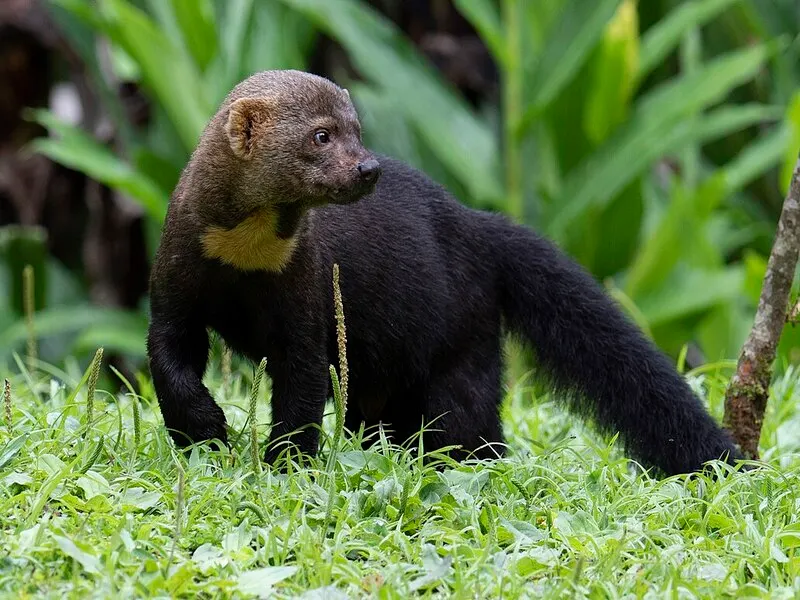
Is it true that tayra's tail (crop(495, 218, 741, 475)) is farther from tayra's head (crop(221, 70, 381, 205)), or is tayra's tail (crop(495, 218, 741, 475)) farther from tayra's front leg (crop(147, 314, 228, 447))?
tayra's front leg (crop(147, 314, 228, 447))

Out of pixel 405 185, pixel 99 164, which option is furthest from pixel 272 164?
pixel 99 164

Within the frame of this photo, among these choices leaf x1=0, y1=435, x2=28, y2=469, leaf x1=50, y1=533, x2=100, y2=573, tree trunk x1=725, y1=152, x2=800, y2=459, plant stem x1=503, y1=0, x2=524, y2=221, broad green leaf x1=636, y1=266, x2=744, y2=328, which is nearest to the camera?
Result: leaf x1=50, y1=533, x2=100, y2=573

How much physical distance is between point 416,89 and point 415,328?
13.2 feet

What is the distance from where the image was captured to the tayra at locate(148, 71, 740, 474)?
3.83 m

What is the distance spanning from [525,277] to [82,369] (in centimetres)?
479

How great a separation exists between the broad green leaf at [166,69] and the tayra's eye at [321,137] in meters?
4.12

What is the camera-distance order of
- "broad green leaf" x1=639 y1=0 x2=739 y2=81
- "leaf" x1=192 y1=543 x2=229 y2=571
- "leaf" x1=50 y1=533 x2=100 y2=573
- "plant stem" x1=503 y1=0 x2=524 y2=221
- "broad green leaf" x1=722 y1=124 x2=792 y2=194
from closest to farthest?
1. "leaf" x1=50 y1=533 x2=100 y2=573
2. "leaf" x1=192 y1=543 x2=229 y2=571
3. "broad green leaf" x1=639 y1=0 x2=739 y2=81
4. "plant stem" x1=503 y1=0 x2=524 y2=221
5. "broad green leaf" x1=722 y1=124 x2=792 y2=194

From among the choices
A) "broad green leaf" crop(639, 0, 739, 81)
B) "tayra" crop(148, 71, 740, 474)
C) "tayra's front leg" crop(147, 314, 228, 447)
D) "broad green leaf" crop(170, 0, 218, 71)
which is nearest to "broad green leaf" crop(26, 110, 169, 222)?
"broad green leaf" crop(170, 0, 218, 71)

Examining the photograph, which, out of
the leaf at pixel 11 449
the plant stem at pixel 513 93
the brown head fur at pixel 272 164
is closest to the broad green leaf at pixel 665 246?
the plant stem at pixel 513 93

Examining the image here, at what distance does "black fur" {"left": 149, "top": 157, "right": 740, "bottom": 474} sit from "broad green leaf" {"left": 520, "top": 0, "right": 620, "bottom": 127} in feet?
10.00

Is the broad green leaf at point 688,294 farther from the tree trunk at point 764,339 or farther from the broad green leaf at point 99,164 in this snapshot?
the broad green leaf at point 99,164

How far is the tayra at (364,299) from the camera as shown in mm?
3834

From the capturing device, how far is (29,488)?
3.45 m

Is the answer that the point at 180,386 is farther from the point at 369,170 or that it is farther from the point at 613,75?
the point at 613,75
